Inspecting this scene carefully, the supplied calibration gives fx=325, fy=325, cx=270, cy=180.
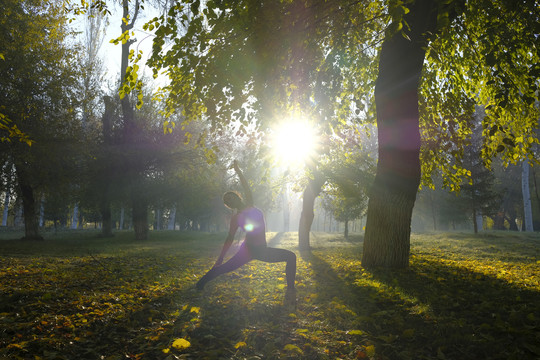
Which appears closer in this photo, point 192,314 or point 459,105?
point 192,314

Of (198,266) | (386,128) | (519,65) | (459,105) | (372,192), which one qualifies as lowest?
(198,266)

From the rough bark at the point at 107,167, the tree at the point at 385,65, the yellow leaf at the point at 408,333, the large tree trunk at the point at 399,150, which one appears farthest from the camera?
the rough bark at the point at 107,167

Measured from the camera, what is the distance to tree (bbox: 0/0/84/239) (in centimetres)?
1445

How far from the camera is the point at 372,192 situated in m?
7.41


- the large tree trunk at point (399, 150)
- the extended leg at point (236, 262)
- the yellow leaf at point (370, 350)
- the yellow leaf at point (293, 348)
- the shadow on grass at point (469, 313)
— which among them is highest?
the large tree trunk at point (399, 150)

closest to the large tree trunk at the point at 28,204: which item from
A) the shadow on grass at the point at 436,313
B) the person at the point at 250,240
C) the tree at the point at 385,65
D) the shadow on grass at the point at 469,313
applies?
the tree at the point at 385,65

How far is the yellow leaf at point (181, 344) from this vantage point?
143 inches

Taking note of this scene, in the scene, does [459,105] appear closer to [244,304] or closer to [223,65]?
[223,65]

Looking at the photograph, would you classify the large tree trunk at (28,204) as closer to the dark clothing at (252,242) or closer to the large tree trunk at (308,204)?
the large tree trunk at (308,204)

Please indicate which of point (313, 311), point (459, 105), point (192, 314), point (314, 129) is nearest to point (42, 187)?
point (314, 129)

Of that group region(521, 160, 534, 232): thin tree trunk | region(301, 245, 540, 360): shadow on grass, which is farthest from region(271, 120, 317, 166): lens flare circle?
region(521, 160, 534, 232): thin tree trunk

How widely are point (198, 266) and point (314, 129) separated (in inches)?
264

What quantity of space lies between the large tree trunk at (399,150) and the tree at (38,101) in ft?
44.9

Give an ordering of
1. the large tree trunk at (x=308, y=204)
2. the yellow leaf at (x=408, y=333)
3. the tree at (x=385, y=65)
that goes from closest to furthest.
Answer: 1. the yellow leaf at (x=408, y=333)
2. the tree at (x=385, y=65)
3. the large tree trunk at (x=308, y=204)
